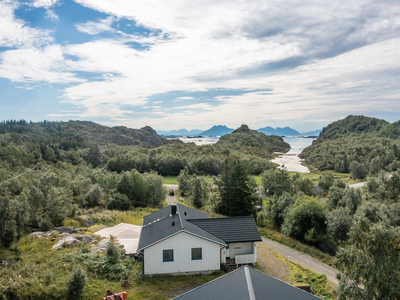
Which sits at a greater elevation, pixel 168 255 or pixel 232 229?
pixel 232 229

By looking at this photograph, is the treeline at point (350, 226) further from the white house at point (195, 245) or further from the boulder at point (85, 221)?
the boulder at point (85, 221)

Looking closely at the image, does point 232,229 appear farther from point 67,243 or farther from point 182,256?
point 67,243

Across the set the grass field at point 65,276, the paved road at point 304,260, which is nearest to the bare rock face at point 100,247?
the grass field at point 65,276

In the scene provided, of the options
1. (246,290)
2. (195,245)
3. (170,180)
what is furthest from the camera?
(170,180)

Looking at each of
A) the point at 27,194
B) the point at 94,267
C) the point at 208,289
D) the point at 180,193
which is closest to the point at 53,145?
the point at 180,193

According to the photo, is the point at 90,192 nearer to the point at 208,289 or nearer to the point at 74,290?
the point at 74,290

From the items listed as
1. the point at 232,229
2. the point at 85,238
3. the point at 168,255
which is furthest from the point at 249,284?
the point at 85,238

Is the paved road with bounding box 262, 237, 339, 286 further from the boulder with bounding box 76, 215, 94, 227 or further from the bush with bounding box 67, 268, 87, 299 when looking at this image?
the boulder with bounding box 76, 215, 94, 227

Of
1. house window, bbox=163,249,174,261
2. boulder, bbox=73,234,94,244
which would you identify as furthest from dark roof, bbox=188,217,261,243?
boulder, bbox=73,234,94,244
